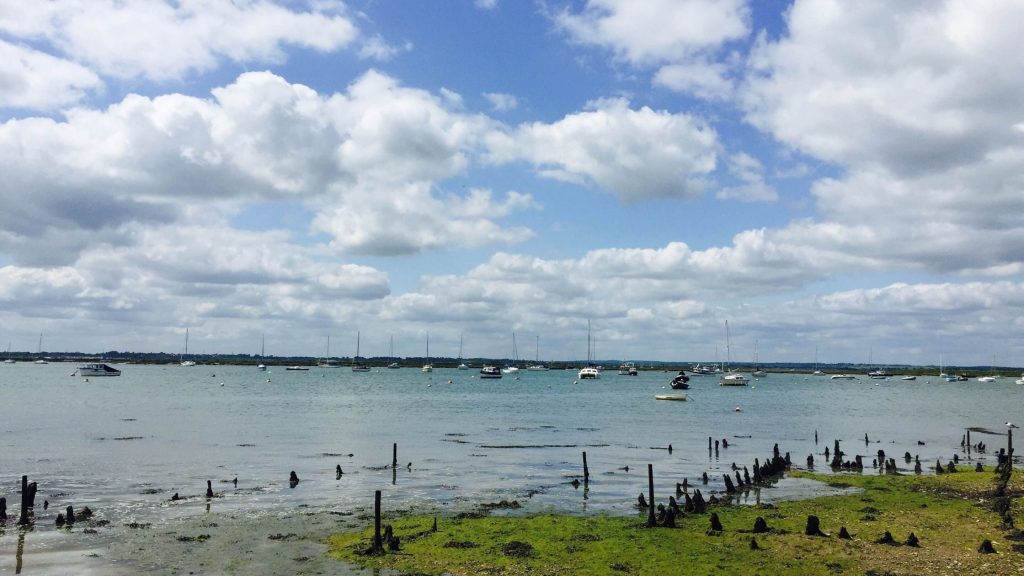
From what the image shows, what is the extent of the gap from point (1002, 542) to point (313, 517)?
3383 cm

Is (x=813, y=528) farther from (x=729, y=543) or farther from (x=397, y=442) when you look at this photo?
(x=397, y=442)

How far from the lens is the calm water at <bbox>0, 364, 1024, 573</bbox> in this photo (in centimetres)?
4806

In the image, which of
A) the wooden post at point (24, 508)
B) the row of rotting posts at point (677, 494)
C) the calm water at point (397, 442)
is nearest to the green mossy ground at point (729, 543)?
the row of rotting posts at point (677, 494)

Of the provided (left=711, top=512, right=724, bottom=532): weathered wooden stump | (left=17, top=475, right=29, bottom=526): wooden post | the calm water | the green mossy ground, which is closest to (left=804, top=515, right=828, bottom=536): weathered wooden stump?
the green mossy ground

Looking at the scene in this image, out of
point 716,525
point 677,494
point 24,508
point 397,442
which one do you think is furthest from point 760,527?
point 397,442

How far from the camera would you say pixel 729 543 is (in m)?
32.6

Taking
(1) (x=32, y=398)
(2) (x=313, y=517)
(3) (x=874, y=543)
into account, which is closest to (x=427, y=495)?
(2) (x=313, y=517)

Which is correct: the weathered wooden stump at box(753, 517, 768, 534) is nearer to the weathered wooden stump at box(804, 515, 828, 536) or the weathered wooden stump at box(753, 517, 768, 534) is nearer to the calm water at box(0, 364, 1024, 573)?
the weathered wooden stump at box(804, 515, 828, 536)

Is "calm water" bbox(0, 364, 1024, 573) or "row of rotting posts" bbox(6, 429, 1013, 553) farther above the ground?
"row of rotting posts" bbox(6, 429, 1013, 553)

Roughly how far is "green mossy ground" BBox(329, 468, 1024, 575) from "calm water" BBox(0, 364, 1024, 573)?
6869 millimetres

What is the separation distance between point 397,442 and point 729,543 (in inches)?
2078

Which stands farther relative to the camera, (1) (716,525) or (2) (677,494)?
(2) (677,494)

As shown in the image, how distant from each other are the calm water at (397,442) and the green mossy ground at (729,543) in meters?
6.87

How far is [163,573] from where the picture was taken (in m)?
30.7
